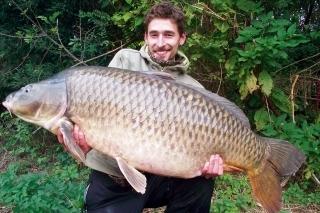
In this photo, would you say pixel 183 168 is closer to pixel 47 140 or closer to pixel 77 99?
pixel 77 99

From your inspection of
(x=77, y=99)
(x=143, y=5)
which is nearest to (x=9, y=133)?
(x=143, y=5)

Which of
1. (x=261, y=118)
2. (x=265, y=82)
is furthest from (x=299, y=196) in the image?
(x=265, y=82)

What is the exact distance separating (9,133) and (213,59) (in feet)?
7.53

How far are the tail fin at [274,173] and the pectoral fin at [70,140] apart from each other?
2.62 ft

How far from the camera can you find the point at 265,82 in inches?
112

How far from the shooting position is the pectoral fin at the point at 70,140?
1.52m

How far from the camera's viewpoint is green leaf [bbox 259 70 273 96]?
2846 millimetres

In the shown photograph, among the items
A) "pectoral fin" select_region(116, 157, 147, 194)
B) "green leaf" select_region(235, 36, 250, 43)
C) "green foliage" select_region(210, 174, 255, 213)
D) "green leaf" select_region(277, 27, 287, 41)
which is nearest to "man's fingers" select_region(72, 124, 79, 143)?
"pectoral fin" select_region(116, 157, 147, 194)

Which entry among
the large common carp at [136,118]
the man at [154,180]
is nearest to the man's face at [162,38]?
the man at [154,180]

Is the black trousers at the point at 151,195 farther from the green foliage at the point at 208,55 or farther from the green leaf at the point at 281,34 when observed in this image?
the green leaf at the point at 281,34

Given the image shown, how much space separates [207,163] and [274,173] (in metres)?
0.37

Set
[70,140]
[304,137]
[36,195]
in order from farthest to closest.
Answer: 1. [304,137]
2. [36,195]
3. [70,140]

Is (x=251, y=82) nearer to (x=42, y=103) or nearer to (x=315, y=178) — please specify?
(x=315, y=178)

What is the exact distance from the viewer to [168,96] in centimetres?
→ 157
